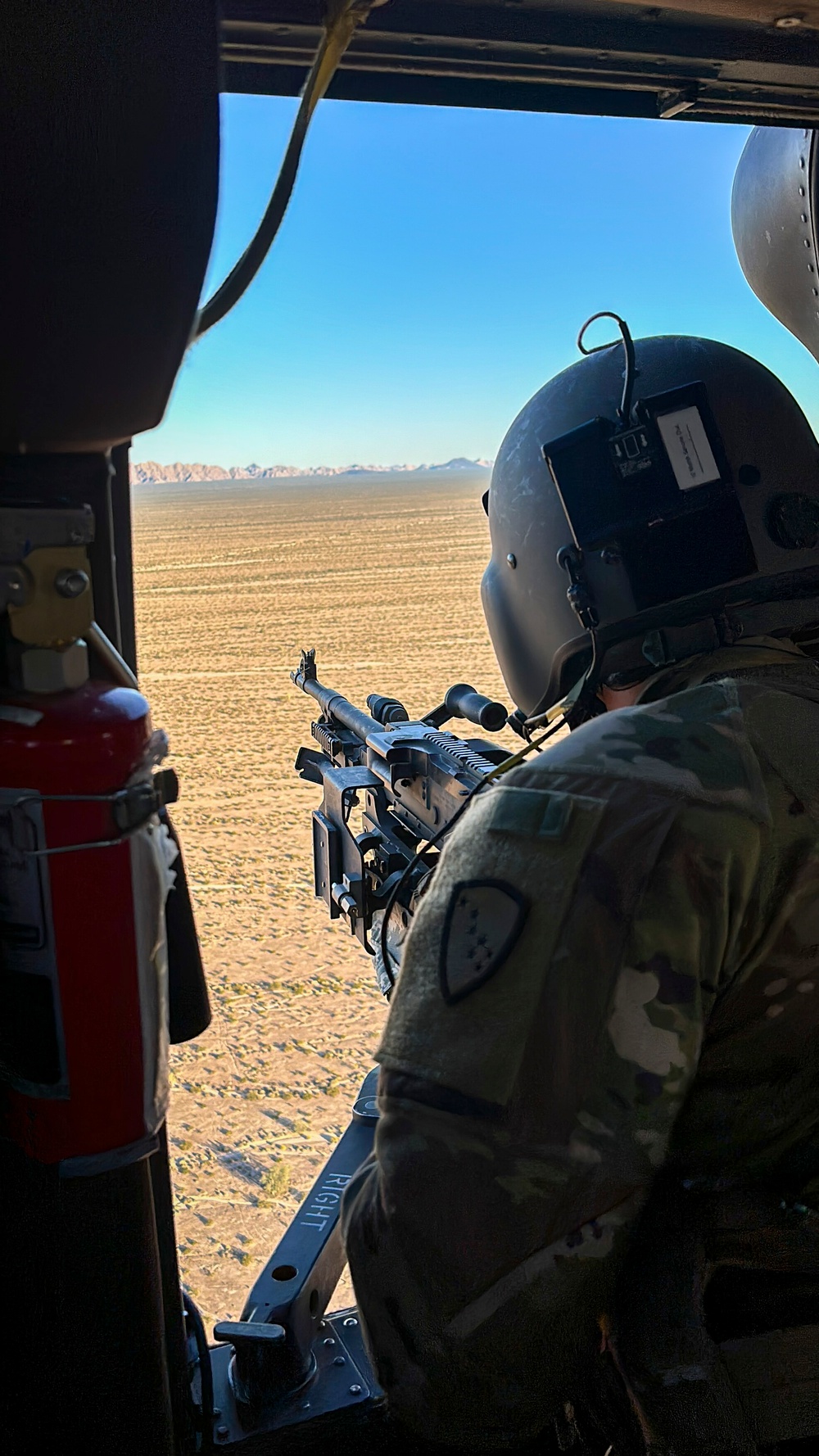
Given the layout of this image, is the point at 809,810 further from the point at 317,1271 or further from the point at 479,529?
the point at 479,529

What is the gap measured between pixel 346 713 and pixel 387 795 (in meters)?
0.57

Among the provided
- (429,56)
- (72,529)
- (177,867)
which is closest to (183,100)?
(72,529)

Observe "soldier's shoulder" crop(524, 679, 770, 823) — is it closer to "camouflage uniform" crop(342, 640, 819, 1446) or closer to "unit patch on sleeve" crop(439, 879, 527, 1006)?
"camouflage uniform" crop(342, 640, 819, 1446)

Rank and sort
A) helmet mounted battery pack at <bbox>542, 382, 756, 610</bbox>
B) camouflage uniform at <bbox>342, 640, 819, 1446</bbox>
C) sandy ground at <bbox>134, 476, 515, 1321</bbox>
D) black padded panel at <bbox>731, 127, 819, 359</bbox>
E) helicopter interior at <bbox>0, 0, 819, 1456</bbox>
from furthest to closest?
sandy ground at <bbox>134, 476, 515, 1321</bbox> < black padded panel at <bbox>731, 127, 819, 359</bbox> < helmet mounted battery pack at <bbox>542, 382, 756, 610</bbox> < camouflage uniform at <bbox>342, 640, 819, 1446</bbox> < helicopter interior at <bbox>0, 0, 819, 1456</bbox>

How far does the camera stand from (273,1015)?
17.7ft

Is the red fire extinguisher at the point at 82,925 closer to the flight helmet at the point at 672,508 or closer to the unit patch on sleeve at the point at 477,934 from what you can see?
the unit patch on sleeve at the point at 477,934

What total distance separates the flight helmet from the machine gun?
1070mm

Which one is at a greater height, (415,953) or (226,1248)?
(415,953)

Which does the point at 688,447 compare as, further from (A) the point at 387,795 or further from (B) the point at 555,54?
(A) the point at 387,795

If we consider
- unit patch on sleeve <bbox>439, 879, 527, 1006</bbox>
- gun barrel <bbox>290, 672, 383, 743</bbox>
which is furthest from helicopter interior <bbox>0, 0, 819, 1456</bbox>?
gun barrel <bbox>290, 672, 383, 743</bbox>

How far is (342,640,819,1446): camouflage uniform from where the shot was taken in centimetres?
131

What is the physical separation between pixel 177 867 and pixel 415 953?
1.04ft

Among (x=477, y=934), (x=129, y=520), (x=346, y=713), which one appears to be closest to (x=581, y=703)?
(x=477, y=934)

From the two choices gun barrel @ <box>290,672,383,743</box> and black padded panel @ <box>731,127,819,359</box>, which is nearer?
black padded panel @ <box>731,127,819,359</box>
